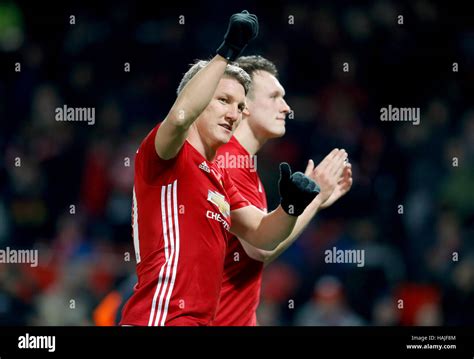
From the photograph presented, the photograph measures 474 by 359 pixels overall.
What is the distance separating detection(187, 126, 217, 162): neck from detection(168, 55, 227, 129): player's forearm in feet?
1.23

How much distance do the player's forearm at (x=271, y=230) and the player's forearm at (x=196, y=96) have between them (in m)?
0.92

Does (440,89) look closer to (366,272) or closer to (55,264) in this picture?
(366,272)

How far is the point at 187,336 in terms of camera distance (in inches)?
163

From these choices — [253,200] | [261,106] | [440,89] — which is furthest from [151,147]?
[440,89]

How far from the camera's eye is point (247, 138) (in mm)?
5641

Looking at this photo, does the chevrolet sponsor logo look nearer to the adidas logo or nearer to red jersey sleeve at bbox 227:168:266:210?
the adidas logo

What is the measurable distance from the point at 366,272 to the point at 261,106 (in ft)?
9.85

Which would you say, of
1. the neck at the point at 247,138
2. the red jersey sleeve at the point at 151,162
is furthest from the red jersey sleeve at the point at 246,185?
the red jersey sleeve at the point at 151,162

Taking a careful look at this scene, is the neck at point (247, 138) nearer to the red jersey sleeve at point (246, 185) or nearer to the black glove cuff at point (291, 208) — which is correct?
the red jersey sleeve at point (246, 185)

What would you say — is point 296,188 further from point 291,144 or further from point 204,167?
point 291,144

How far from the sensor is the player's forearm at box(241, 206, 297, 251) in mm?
4633

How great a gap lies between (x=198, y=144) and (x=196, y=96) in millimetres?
447

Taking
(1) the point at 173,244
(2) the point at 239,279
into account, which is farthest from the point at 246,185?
(1) the point at 173,244

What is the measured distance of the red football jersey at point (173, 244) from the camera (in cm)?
402
